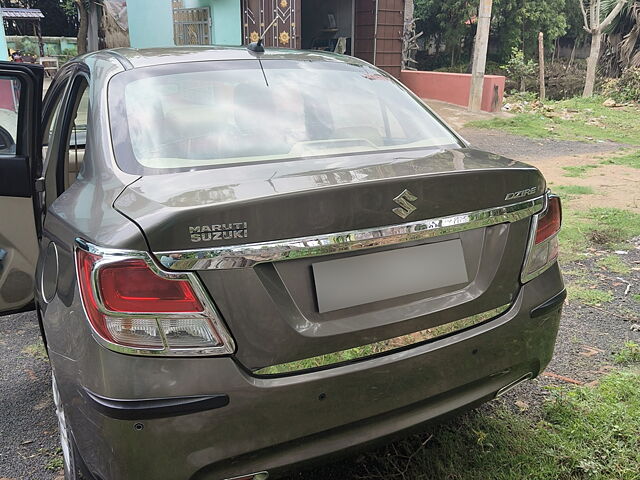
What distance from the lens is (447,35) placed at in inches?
1113

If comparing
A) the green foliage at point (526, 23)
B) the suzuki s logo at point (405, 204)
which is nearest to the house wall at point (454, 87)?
the green foliage at point (526, 23)

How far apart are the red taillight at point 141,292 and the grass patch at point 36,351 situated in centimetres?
196

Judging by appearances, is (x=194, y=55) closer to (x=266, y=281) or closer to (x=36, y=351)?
(x=266, y=281)

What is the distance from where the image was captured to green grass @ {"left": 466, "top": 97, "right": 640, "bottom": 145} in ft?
37.5

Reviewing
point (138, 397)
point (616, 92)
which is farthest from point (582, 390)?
point (616, 92)

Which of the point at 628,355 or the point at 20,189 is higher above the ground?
the point at 20,189

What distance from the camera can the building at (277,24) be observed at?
12.2 meters

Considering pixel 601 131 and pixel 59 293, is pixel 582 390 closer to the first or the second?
pixel 59 293

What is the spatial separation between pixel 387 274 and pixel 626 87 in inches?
700

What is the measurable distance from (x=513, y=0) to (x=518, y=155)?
777 inches

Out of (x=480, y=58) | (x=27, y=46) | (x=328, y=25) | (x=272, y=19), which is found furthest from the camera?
(x=27, y=46)

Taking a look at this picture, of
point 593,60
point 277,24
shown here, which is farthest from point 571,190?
point 593,60

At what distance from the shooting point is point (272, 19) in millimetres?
12367

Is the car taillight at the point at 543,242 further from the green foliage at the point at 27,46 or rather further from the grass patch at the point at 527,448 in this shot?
the green foliage at the point at 27,46
